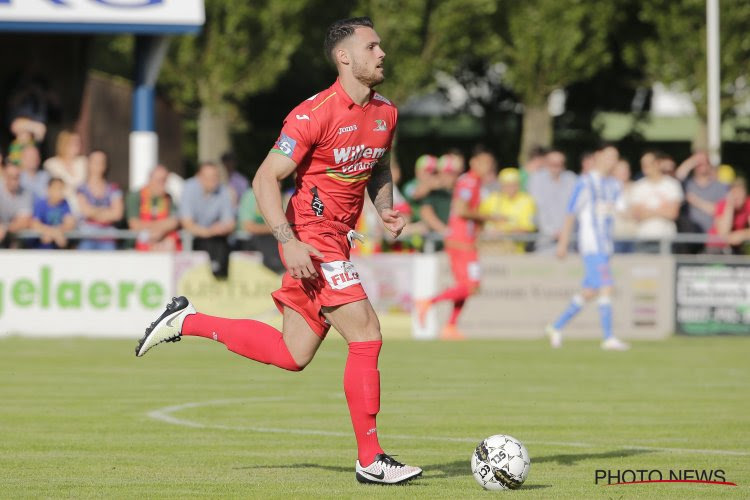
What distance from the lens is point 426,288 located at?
2086cm

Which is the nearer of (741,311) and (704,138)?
(741,311)

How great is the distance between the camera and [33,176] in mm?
20406

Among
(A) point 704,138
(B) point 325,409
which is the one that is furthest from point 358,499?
(A) point 704,138

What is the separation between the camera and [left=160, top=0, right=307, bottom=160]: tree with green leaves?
3894 cm

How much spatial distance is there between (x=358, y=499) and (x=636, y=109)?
133 feet

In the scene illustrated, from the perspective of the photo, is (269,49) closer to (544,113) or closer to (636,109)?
(544,113)

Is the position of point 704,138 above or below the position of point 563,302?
above

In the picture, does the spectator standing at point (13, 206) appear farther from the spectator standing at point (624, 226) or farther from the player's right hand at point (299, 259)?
the player's right hand at point (299, 259)

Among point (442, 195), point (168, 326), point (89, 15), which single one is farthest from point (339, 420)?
point (89, 15)

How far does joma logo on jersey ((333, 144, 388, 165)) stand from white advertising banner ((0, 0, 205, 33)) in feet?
45.8

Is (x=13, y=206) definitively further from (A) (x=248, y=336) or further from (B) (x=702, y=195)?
(A) (x=248, y=336)

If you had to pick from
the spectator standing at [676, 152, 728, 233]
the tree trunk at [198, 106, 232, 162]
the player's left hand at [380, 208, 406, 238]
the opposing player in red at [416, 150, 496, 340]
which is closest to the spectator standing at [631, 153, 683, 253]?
the spectator standing at [676, 152, 728, 233]

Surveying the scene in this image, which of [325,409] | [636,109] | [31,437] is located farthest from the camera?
[636,109]

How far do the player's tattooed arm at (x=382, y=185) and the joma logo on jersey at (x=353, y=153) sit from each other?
11.2 inches
